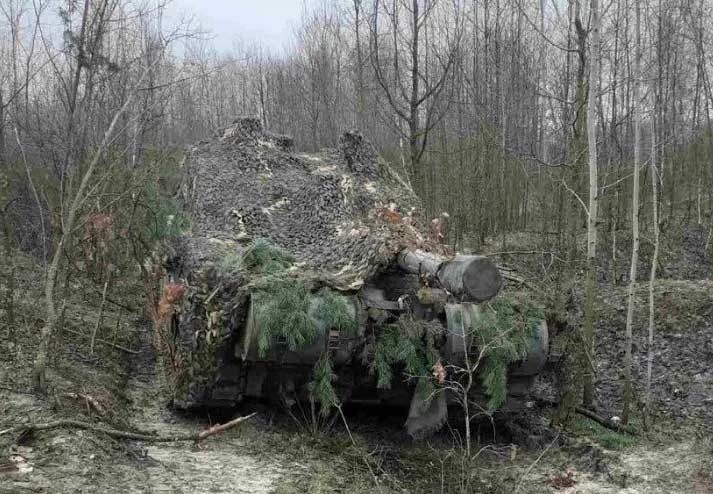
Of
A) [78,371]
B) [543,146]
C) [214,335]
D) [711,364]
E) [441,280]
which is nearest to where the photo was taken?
[441,280]

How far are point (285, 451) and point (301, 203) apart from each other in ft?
12.3

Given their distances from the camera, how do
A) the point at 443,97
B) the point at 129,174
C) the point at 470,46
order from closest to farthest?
the point at 129,174, the point at 443,97, the point at 470,46

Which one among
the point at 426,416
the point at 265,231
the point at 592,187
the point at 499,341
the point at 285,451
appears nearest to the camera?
the point at 285,451

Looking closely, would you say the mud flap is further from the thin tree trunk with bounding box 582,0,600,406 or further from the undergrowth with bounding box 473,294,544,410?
the thin tree trunk with bounding box 582,0,600,406

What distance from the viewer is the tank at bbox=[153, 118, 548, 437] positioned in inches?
245

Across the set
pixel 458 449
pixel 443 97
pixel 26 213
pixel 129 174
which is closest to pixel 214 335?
pixel 458 449

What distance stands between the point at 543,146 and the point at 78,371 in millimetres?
17809

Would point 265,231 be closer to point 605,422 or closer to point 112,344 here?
point 112,344

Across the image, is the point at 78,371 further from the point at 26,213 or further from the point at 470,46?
the point at 470,46

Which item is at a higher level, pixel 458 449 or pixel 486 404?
pixel 486 404

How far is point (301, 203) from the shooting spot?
9180 millimetres

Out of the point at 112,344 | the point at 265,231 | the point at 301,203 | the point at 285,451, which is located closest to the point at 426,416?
the point at 285,451

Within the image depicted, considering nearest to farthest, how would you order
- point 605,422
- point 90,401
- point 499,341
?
1. point 90,401
2. point 499,341
3. point 605,422

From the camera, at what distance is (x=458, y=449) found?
683cm
